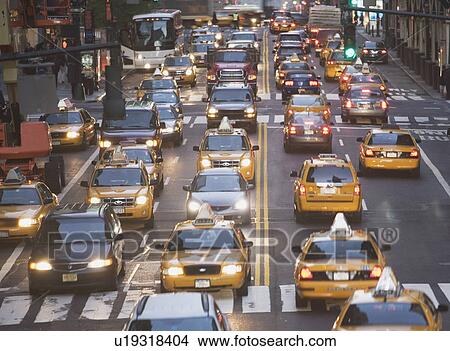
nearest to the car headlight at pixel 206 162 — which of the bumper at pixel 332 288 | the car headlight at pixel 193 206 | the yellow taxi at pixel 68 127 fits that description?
the car headlight at pixel 193 206

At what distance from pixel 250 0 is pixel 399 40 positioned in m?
17.2

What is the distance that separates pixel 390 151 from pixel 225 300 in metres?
16.8

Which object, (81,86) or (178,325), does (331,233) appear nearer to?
(178,325)

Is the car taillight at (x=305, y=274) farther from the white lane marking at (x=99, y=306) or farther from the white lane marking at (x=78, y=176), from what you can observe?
the white lane marking at (x=78, y=176)

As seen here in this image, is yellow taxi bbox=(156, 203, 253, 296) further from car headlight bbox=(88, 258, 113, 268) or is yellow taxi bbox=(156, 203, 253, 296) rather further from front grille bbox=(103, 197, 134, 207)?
front grille bbox=(103, 197, 134, 207)

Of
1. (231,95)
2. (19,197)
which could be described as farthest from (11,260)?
(231,95)

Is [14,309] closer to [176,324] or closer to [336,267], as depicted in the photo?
[336,267]

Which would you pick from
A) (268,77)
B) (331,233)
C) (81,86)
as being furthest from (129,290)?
(268,77)

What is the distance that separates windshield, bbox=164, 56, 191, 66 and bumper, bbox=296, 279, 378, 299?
51.5 meters

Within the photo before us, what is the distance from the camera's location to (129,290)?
1035 inches

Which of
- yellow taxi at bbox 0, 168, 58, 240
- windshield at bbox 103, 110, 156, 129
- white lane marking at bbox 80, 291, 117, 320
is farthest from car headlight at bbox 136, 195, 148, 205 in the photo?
windshield at bbox 103, 110, 156, 129

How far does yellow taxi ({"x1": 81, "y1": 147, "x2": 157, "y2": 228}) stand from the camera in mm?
33344

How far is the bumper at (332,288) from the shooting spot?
22984mm

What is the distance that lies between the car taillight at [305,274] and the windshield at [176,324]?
6078 millimetres
